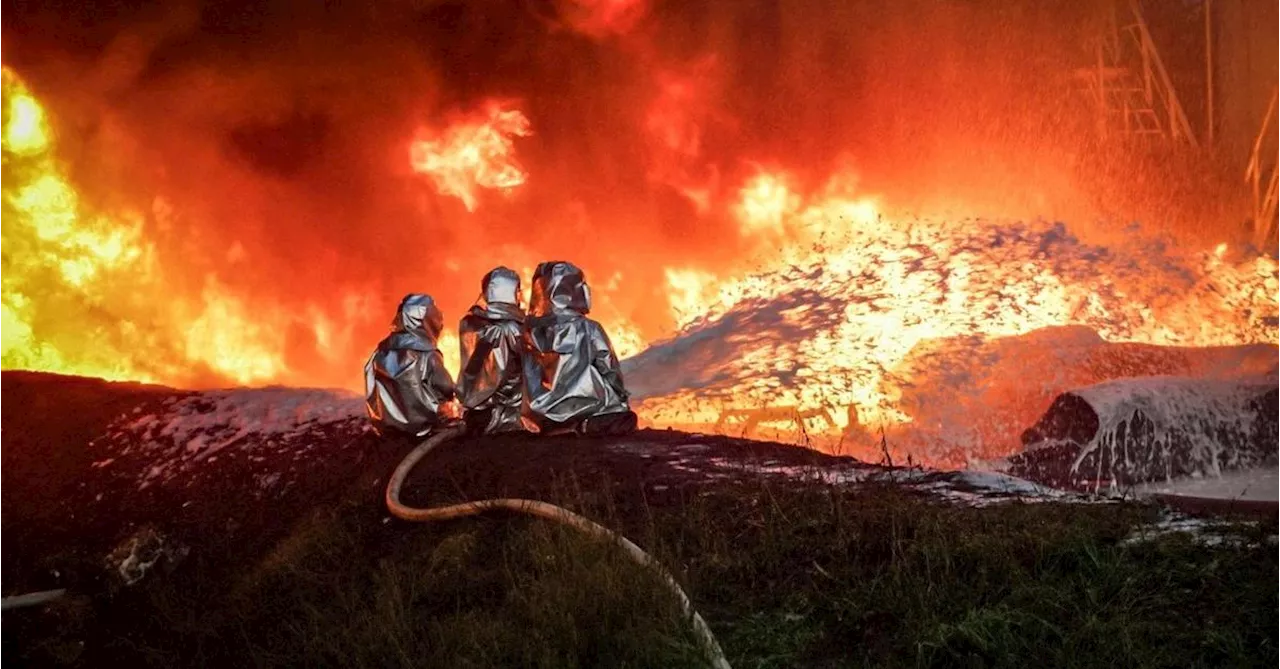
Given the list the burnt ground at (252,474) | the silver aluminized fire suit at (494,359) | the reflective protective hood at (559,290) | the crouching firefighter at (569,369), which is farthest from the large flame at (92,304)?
the crouching firefighter at (569,369)

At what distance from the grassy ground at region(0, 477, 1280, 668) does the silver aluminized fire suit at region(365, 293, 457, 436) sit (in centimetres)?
219

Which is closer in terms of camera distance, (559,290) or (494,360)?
(559,290)

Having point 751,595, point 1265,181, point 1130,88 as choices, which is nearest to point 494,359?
point 751,595

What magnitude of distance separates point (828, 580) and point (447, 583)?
6.73 feet

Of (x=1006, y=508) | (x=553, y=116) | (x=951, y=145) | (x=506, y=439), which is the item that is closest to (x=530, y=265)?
(x=553, y=116)

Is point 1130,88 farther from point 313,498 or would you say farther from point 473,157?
point 313,498

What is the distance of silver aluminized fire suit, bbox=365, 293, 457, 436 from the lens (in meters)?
9.15

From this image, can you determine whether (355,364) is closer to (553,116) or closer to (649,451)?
(553,116)

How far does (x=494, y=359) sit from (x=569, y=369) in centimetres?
85

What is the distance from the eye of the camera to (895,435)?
33.8 feet

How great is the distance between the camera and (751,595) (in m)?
5.13

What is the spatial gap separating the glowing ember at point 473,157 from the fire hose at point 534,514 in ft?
25.2

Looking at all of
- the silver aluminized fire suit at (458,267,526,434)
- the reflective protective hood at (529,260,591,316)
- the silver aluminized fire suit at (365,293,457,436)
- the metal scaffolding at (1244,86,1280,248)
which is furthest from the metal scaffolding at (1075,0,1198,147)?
the silver aluminized fire suit at (365,293,457,436)

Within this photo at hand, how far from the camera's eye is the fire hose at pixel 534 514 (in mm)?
4479
